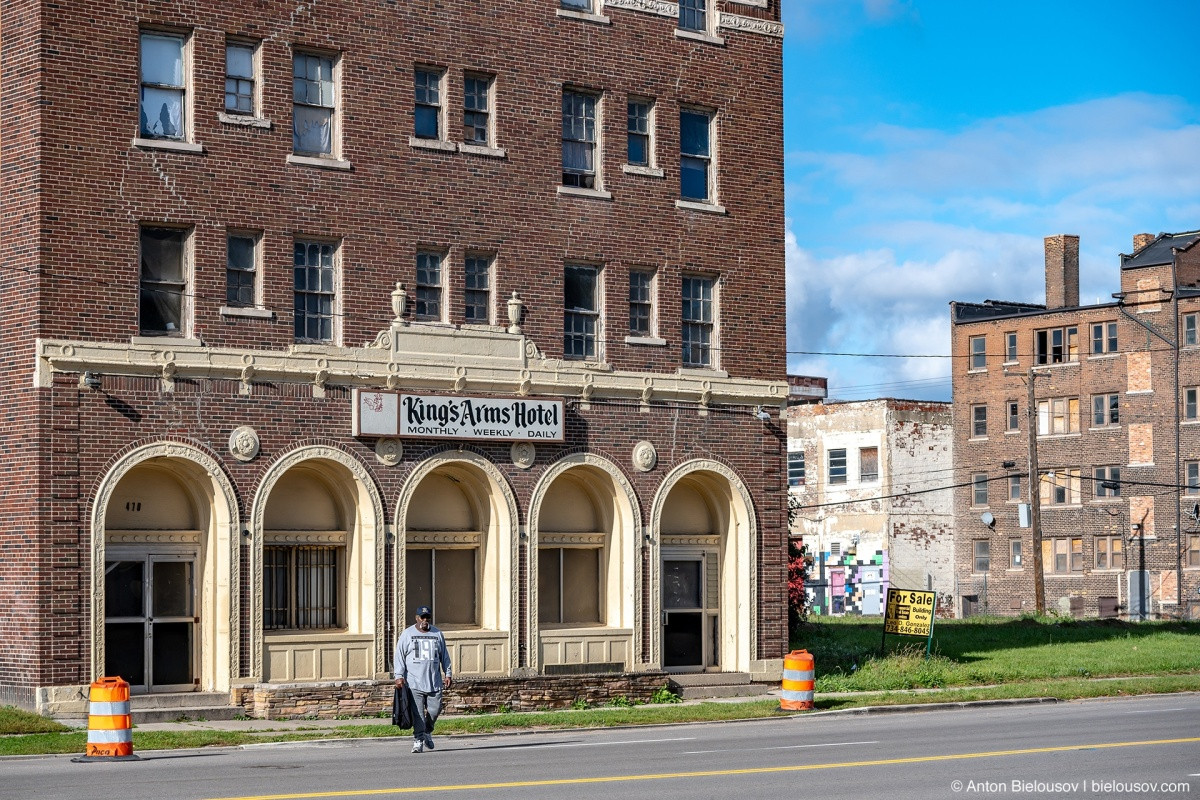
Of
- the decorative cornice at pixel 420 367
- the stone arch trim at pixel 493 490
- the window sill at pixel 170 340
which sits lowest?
the stone arch trim at pixel 493 490

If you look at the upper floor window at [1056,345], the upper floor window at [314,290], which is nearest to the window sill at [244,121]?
the upper floor window at [314,290]

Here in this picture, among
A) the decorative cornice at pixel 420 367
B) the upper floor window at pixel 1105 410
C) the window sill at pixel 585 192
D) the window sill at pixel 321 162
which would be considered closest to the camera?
the decorative cornice at pixel 420 367

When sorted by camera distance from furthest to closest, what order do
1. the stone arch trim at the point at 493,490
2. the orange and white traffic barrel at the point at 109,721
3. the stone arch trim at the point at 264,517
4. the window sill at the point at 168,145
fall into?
the stone arch trim at the point at 493,490
the stone arch trim at the point at 264,517
the window sill at the point at 168,145
the orange and white traffic barrel at the point at 109,721

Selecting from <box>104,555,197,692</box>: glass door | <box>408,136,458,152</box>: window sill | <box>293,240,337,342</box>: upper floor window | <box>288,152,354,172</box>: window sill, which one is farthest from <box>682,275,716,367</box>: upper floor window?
<box>104,555,197,692</box>: glass door

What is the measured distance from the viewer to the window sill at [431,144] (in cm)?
3109

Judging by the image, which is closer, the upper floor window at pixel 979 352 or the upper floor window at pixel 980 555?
the upper floor window at pixel 980 555

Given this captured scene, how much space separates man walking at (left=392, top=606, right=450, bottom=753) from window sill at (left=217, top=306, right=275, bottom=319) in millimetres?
8677

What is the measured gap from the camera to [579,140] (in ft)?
110

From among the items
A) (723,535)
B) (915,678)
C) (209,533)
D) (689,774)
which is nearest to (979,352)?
(915,678)

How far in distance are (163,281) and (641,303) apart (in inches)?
383

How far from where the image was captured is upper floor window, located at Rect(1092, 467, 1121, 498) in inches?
2987

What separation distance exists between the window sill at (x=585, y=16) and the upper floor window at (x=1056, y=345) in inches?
1980

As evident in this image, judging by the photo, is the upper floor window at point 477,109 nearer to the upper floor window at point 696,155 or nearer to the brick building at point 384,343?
the brick building at point 384,343

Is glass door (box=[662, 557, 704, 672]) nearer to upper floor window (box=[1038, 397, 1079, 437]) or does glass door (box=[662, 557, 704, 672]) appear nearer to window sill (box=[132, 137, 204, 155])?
window sill (box=[132, 137, 204, 155])
